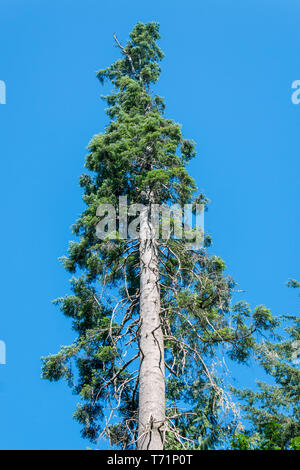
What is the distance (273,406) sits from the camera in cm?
1305

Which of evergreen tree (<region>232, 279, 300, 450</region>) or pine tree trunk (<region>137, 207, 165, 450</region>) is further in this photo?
evergreen tree (<region>232, 279, 300, 450</region>)

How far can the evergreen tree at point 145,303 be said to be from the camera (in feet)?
25.9

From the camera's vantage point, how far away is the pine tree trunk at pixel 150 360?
6305mm

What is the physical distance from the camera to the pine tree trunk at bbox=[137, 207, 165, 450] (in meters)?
6.30

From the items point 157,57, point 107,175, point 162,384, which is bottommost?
point 162,384

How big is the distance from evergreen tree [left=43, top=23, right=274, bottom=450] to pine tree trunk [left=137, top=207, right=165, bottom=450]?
2cm

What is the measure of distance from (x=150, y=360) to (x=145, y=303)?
1149 mm

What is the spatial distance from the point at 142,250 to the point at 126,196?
2.65 m

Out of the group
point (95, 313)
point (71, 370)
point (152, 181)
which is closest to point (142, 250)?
point (152, 181)

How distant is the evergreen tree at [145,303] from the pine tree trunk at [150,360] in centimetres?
2

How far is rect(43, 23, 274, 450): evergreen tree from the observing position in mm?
7898

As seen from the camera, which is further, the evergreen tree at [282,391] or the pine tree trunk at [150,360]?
the evergreen tree at [282,391]

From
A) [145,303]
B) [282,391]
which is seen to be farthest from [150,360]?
[282,391]
